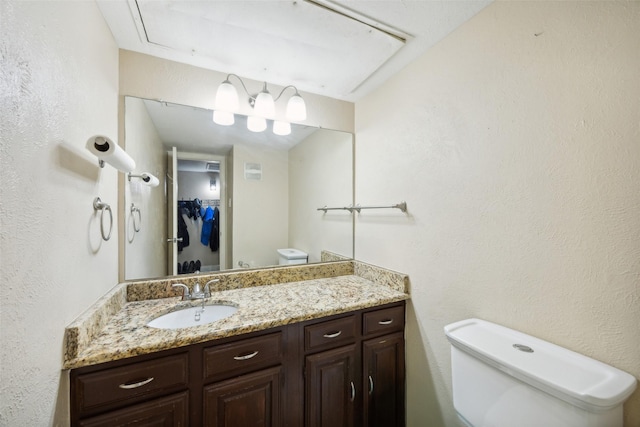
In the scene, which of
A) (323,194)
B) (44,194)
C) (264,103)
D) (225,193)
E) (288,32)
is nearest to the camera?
(44,194)

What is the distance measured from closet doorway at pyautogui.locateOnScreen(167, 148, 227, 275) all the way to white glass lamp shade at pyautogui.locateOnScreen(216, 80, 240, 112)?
0.34m

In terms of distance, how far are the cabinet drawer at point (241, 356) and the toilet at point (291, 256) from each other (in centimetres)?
72

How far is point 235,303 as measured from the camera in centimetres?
133

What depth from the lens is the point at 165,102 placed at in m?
1.45

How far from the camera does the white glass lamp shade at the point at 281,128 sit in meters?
1.75

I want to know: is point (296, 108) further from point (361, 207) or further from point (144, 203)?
point (144, 203)

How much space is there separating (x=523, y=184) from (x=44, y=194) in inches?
63.3

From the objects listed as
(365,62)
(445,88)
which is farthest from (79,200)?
(445,88)

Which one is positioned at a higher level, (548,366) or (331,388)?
(548,366)

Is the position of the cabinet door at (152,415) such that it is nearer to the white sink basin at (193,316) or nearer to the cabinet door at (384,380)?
the white sink basin at (193,316)

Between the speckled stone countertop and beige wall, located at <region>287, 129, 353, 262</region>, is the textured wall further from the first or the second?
beige wall, located at <region>287, 129, 353, 262</region>

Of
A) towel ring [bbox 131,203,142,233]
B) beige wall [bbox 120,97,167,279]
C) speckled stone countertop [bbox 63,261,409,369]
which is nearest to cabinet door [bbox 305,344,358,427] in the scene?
speckled stone countertop [bbox 63,261,409,369]

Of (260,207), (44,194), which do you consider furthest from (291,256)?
(44,194)

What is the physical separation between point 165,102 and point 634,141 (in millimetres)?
2025
